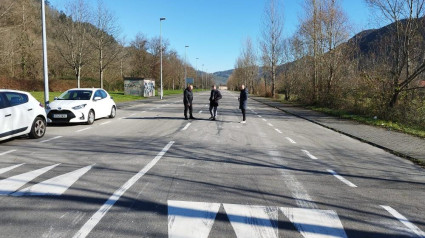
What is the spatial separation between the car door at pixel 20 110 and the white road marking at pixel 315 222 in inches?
303

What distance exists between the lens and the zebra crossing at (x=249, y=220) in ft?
12.0

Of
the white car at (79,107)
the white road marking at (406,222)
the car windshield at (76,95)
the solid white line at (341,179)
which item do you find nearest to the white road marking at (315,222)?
the white road marking at (406,222)

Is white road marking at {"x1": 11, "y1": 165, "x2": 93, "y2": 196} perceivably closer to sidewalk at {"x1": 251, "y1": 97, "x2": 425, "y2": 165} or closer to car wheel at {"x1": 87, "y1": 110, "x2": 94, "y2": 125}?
sidewalk at {"x1": 251, "y1": 97, "x2": 425, "y2": 165}

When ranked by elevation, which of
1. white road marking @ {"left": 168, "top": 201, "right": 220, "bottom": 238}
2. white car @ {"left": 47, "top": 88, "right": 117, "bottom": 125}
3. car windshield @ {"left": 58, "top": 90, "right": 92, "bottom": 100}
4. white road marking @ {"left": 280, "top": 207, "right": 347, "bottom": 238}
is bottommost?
white road marking @ {"left": 280, "top": 207, "right": 347, "bottom": 238}

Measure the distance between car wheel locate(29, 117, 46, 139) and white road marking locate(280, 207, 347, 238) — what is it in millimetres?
8078

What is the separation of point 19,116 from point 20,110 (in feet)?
0.63

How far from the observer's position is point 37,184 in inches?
201

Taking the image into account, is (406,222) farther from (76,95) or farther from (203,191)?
(76,95)

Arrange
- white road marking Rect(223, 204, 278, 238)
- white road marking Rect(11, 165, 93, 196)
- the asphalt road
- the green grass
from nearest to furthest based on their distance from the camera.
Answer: white road marking Rect(223, 204, 278, 238) → the asphalt road → white road marking Rect(11, 165, 93, 196) → the green grass

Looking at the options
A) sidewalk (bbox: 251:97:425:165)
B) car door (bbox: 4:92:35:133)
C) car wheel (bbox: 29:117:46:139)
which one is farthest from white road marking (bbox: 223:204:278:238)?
car wheel (bbox: 29:117:46:139)

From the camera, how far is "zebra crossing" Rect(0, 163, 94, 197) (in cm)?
471

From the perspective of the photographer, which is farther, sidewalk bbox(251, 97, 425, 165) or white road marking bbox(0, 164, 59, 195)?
sidewalk bbox(251, 97, 425, 165)

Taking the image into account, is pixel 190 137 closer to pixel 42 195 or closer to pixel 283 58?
pixel 42 195

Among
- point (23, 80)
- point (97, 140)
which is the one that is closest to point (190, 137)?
point (97, 140)
